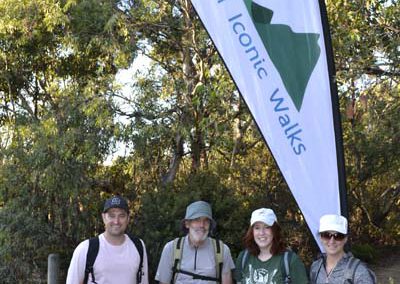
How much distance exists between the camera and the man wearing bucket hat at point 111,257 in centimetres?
423

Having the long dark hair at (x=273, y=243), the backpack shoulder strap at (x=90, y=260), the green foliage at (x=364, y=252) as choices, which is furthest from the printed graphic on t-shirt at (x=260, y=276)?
the green foliage at (x=364, y=252)

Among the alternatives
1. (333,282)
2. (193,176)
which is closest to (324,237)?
(333,282)

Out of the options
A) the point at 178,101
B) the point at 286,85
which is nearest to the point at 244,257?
the point at 286,85

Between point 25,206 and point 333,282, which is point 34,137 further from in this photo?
point 333,282

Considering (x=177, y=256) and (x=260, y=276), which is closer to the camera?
(x=260, y=276)

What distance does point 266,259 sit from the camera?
419 cm

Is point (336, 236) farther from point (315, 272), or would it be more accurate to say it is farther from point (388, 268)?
point (388, 268)

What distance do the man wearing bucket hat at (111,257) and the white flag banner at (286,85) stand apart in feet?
4.86

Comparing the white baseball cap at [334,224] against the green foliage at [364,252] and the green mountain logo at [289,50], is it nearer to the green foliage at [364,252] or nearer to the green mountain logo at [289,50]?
the green mountain logo at [289,50]

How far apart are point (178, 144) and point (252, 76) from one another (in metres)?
5.94

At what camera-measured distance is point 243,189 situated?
37.3 ft

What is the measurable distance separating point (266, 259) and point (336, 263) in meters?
0.45

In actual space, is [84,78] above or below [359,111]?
above

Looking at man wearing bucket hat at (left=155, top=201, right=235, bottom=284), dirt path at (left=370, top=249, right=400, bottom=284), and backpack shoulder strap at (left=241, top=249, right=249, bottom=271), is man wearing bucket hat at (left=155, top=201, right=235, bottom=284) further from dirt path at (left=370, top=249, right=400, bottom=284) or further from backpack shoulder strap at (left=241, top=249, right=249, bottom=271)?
dirt path at (left=370, top=249, right=400, bottom=284)
